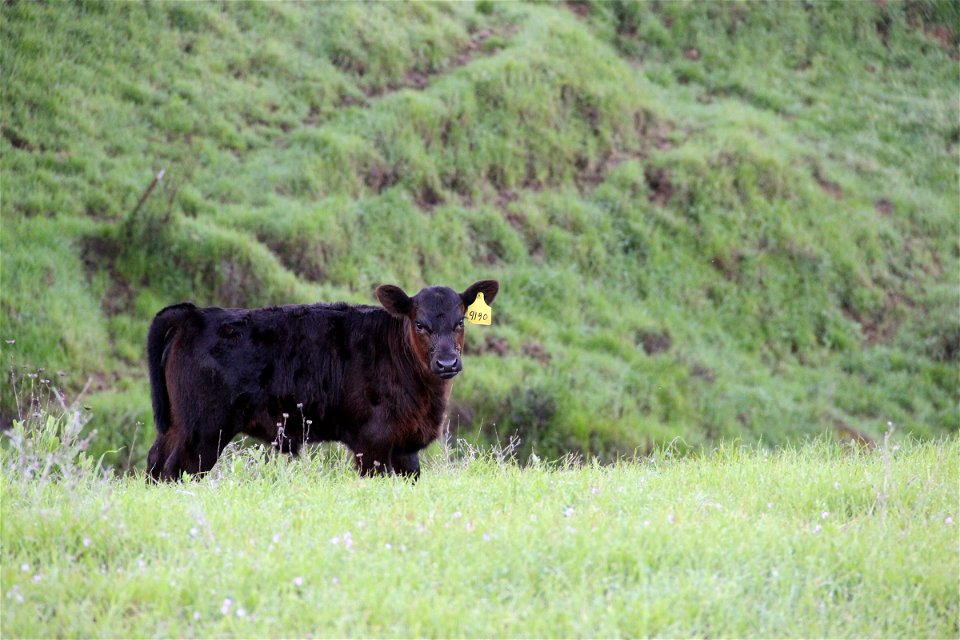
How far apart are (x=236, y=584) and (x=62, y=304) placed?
12897 mm

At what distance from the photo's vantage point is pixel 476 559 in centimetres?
542

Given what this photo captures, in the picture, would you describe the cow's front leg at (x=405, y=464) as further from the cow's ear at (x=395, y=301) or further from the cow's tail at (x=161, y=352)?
the cow's tail at (x=161, y=352)

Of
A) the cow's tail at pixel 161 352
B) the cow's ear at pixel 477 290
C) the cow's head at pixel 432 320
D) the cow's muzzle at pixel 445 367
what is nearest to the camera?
the cow's muzzle at pixel 445 367

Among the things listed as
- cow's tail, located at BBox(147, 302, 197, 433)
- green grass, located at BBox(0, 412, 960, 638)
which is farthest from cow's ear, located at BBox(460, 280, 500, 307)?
green grass, located at BBox(0, 412, 960, 638)

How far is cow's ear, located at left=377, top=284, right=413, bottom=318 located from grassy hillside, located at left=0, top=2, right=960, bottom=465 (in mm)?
7297

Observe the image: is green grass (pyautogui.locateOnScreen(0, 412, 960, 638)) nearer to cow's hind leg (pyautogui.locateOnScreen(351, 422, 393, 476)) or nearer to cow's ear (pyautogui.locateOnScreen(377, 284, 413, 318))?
cow's hind leg (pyautogui.locateOnScreen(351, 422, 393, 476))

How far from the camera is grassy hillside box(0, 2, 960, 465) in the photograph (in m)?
18.5

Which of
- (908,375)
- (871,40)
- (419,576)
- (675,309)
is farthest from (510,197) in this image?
(419,576)

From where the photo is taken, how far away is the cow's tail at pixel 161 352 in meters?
8.80

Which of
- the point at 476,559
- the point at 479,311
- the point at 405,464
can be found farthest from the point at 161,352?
the point at 476,559

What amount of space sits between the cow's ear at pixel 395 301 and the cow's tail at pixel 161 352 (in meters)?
1.48

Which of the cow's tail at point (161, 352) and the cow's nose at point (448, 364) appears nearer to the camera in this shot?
the cow's nose at point (448, 364)

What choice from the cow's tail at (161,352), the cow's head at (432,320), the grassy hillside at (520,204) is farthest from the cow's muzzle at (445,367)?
the grassy hillside at (520,204)

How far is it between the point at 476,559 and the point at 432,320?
363 centimetres
